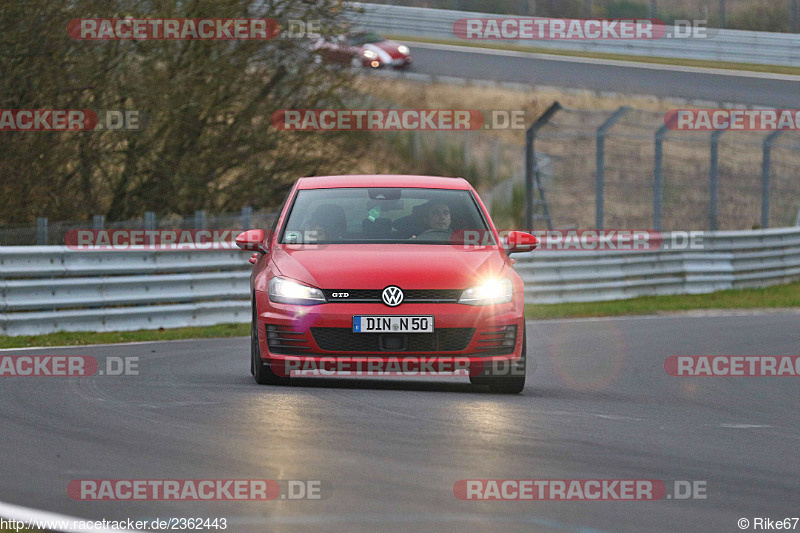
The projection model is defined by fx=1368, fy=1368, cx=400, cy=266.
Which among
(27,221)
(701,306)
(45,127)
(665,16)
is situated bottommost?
(701,306)

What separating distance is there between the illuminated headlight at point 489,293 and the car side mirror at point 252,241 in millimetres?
1737

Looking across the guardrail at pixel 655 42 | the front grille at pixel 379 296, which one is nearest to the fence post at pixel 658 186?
A: the front grille at pixel 379 296

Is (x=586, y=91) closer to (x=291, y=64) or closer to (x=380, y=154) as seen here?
(x=380, y=154)

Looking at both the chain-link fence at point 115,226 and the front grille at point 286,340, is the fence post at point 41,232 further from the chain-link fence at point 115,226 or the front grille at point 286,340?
the front grille at point 286,340

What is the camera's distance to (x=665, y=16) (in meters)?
46.8

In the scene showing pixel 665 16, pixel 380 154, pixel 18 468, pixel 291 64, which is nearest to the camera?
pixel 18 468

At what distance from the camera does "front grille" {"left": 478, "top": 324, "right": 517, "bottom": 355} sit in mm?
8914

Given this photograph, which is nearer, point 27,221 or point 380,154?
point 27,221

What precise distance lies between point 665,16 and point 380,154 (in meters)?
16.9

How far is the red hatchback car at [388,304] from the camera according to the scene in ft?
28.7

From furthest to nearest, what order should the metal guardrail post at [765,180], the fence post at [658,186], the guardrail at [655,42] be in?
the guardrail at [655,42]
the metal guardrail post at [765,180]
the fence post at [658,186]

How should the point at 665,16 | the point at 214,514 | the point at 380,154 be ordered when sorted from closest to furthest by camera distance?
the point at 214,514 < the point at 380,154 < the point at 665,16

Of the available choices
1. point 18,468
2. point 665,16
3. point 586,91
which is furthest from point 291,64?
point 665,16

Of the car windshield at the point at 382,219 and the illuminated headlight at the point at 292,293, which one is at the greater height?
the car windshield at the point at 382,219
